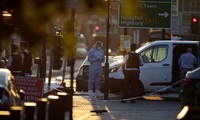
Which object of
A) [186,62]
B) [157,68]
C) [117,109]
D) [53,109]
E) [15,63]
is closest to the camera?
[53,109]

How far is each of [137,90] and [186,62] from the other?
1.75 meters

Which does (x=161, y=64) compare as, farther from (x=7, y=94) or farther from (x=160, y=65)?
(x=7, y=94)

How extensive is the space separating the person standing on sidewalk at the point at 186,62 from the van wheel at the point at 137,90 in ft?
4.38

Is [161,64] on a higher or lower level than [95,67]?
higher

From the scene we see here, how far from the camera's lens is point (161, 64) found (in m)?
24.7

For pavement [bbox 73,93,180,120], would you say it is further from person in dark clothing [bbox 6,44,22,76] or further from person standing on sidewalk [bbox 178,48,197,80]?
person in dark clothing [bbox 6,44,22,76]

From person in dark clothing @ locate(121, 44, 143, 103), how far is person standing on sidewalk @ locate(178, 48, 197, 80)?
1.64m

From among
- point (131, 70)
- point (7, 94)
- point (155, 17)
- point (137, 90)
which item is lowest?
point (137, 90)

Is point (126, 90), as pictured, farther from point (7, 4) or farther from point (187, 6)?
point (187, 6)

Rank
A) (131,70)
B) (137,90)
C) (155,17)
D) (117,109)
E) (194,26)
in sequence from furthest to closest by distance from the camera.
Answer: (194,26) → (155,17) → (137,90) → (131,70) → (117,109)

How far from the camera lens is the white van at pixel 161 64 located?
24.5 m

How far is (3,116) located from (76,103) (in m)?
13.2

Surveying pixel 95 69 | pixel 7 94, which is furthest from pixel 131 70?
pixel 7 94

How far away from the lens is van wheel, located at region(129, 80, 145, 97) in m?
23.2
